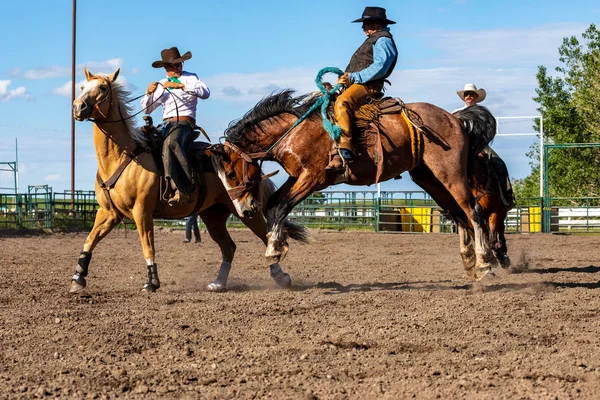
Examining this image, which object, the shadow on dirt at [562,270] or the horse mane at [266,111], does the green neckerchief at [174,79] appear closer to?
the horse mane at [266,111]

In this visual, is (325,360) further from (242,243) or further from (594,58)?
(594,58)

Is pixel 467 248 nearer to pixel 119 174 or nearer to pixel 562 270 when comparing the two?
pixel 562 270

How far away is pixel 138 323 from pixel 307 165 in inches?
93.0

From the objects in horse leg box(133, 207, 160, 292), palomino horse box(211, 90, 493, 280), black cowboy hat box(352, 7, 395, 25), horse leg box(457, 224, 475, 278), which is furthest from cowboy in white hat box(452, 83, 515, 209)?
horse leg box(133, 207, 160, 292)

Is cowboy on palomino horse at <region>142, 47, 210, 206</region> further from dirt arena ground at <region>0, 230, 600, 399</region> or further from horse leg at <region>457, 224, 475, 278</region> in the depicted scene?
horse leg at <region>457, 224, 475, 278</region>

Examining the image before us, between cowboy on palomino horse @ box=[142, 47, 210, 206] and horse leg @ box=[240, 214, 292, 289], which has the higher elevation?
cowboy on palomino horse @ box=[142, 47, 210, 206]

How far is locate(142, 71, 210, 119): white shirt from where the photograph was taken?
8477 millimetres

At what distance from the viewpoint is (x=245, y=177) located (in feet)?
26.5

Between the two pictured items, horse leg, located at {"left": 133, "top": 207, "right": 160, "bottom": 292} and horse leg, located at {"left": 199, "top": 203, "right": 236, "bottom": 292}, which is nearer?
horse leg, located at {"left": 133, "top": 207, "right": 160, "bottom": 292}

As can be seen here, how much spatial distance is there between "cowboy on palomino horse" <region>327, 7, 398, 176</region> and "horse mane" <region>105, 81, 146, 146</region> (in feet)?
6.64

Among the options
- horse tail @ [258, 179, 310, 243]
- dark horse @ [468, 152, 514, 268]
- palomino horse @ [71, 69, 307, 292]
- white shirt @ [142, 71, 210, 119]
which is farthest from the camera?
dark horse @ [468, 152, 514, 268]

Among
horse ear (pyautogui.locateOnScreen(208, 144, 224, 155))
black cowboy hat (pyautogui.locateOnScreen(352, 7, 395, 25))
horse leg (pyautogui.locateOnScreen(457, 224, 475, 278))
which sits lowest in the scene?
horse leg (pyautogui.locateOnScreen(457, 224, 475, 278))

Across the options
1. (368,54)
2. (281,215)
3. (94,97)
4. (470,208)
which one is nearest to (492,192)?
(470,208)

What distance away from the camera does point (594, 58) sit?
112ft
